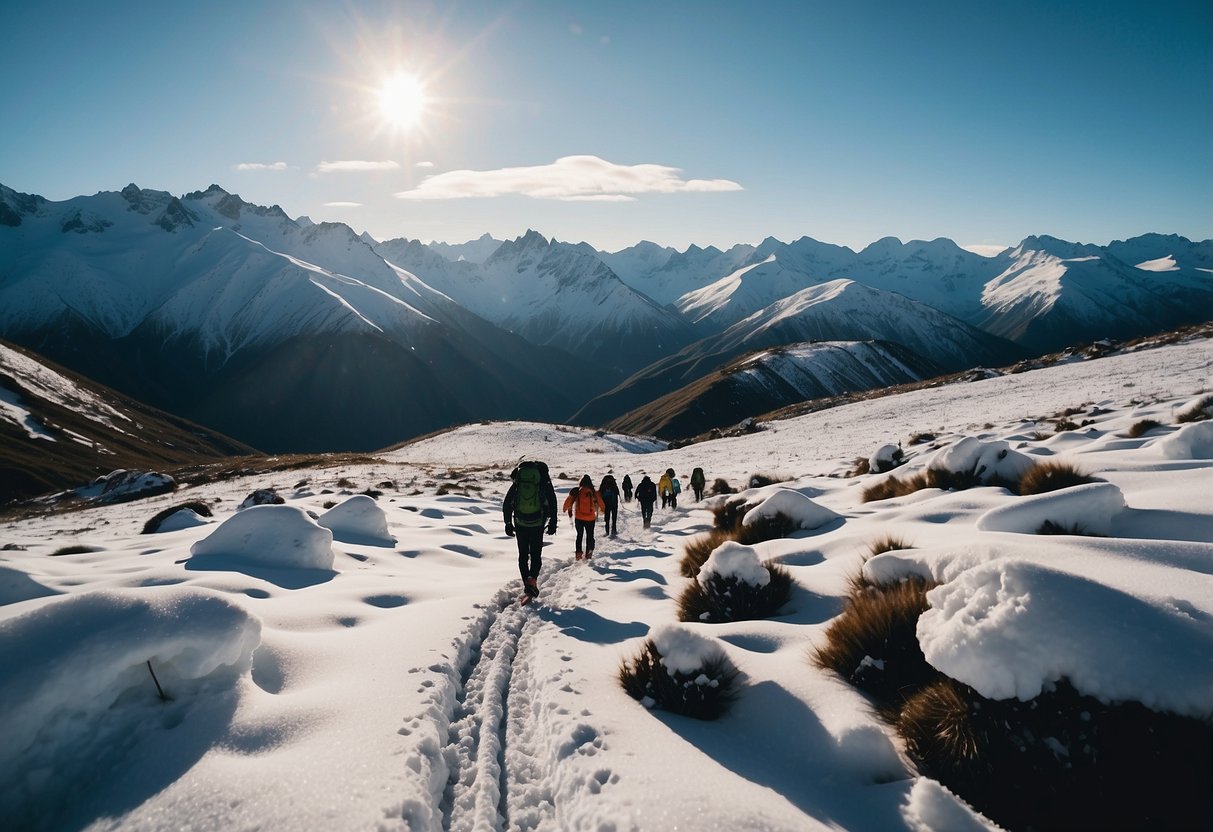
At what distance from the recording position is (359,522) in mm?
14609

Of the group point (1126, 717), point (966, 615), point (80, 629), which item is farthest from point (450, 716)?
point (1126, 717)

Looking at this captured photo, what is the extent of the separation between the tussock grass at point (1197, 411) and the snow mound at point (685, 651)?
16.1 meters

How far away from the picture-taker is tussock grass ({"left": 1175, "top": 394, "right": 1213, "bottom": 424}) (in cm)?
1382

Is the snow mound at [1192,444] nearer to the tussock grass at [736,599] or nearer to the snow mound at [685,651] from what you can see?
the tussock grass at [736,599]

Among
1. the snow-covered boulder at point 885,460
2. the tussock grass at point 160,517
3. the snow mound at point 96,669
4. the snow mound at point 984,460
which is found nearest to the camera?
the snow mound at point 96,669

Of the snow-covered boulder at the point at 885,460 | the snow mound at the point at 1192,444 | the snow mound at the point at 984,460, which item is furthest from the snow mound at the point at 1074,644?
the snow-covered boulder at the point at 885,460

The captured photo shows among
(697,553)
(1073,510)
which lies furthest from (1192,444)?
(697,553)

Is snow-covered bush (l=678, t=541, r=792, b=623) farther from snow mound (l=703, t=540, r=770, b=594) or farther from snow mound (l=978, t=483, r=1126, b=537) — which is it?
snow mound (l=978, t=483, r=1126, b=537)

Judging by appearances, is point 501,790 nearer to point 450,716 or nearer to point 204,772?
point 450,716

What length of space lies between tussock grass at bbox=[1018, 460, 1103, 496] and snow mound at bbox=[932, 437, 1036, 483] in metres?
0.66

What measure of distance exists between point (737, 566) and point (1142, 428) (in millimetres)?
13508

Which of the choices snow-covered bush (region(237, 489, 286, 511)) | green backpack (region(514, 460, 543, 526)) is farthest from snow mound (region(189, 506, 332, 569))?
snow-covered bush (region(237, 489, 286, 511))

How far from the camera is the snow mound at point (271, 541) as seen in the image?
1052 cm

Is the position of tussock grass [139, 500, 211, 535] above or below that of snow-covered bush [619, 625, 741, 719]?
above
